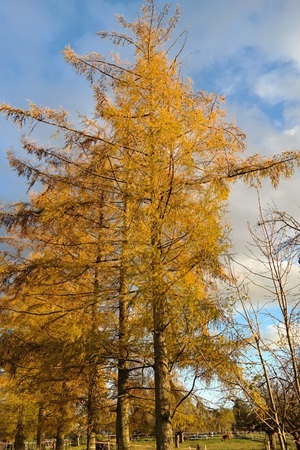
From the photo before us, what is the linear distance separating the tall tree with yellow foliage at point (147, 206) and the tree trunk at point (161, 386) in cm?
1

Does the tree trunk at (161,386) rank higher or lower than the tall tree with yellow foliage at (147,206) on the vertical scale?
lower

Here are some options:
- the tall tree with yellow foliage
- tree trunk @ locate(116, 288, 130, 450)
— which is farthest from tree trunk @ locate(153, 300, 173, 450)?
tree trunk @ locate(116, 288, 130, 450)

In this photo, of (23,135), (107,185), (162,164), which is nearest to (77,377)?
(107,185)

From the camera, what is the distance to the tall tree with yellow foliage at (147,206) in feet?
19.5

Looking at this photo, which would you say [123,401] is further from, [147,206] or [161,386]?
[147,206]

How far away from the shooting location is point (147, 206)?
646 centimetres

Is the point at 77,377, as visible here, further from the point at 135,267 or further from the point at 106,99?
the point at 106,99

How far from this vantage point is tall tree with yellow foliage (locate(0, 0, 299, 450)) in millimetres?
5938

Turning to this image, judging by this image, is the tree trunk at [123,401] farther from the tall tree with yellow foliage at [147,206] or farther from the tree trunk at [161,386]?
the tree trunk at [161,386]

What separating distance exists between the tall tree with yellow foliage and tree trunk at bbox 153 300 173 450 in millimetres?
15

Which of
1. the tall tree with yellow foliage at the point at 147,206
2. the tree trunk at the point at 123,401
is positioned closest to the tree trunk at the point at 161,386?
the tall tree with yellow foliage at the point at 147,206

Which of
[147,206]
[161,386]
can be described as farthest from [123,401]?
[147,206]

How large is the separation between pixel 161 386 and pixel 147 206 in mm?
2765

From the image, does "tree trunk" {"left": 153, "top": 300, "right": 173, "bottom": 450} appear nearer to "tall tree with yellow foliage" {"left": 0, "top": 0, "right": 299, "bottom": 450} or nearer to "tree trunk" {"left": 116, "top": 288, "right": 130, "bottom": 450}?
"tall tree with yellow foliage" {"left": 0, "top": 0, "right": 299, "bottom": 450}
